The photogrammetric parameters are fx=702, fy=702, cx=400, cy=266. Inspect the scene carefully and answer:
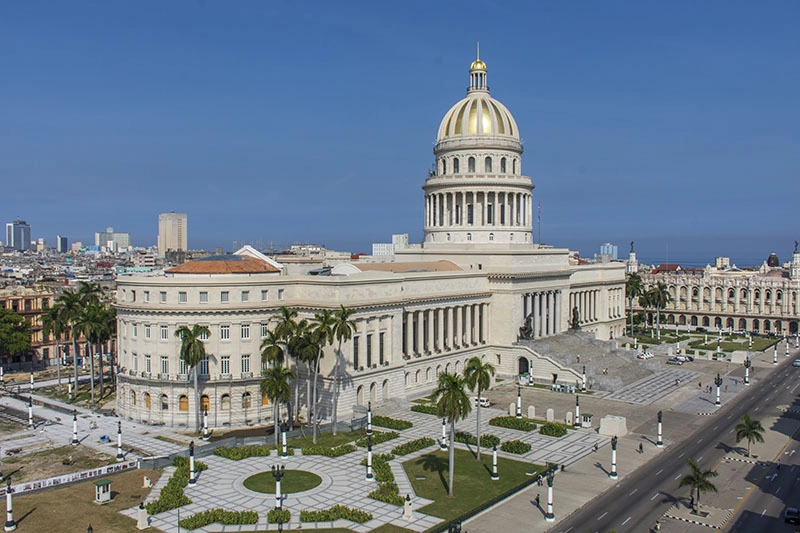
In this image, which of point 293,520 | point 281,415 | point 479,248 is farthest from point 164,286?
point 479,248

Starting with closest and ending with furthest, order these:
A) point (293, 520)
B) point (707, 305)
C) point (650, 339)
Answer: point (293, 520) → point (650, 339) → point (707, 305)

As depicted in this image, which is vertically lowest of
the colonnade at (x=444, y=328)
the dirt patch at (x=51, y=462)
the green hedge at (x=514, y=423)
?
the dirt patch at (x=51, y=462)

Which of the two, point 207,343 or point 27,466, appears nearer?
point 27,466

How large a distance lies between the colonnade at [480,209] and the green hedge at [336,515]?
70433 millimetres

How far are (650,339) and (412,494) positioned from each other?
97351mm

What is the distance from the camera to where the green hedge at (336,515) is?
47250 mm

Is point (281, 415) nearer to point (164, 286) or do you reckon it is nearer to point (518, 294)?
point (164, 286)

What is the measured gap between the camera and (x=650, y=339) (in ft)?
449

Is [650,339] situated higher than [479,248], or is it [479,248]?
[479,248]

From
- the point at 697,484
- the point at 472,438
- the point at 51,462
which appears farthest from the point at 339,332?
the point at 697,484

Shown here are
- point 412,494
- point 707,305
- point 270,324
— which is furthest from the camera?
point 707,305

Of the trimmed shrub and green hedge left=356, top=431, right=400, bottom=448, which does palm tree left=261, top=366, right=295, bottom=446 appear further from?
the trimmed shrub

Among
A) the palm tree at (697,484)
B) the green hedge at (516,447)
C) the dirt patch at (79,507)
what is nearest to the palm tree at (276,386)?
the dirt patch at (79,507)

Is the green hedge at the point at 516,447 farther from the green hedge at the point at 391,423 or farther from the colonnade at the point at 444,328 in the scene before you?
the colonnade at the point at 444,328
